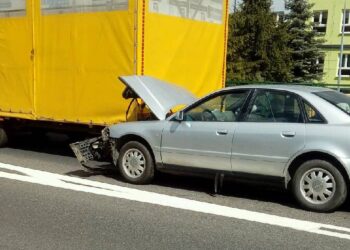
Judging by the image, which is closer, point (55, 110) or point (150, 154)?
point (150, 154)

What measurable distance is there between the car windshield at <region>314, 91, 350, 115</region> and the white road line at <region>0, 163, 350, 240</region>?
1.52 metres

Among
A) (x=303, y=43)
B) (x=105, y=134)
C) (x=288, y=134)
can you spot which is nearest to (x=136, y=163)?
(x=105, y=134)

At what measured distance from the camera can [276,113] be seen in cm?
671

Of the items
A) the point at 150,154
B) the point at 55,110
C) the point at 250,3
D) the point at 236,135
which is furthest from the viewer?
the point at 250,3

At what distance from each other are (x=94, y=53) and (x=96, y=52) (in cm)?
5

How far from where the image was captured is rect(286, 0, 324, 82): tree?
135 ft

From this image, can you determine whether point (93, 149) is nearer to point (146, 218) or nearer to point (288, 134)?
point (146, 218)

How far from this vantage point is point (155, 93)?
8008 millimetres

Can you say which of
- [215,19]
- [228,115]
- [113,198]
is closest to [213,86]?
[215,19]

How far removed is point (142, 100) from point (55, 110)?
2.20 metres

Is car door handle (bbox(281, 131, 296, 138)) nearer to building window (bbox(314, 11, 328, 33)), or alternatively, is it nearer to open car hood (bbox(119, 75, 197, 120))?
open car hood (bbox(119, 75, 197, 120))

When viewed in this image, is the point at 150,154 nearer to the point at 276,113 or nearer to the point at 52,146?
the point at 276,113

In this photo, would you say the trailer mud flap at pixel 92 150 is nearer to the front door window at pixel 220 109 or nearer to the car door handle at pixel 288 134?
the front door window at pixel 220 109

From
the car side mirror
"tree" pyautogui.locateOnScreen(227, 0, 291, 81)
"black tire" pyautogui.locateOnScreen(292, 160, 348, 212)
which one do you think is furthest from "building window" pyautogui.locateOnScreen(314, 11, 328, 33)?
"black tire" pyautogui.locateOnScreen(292, 160, 348, 212)
